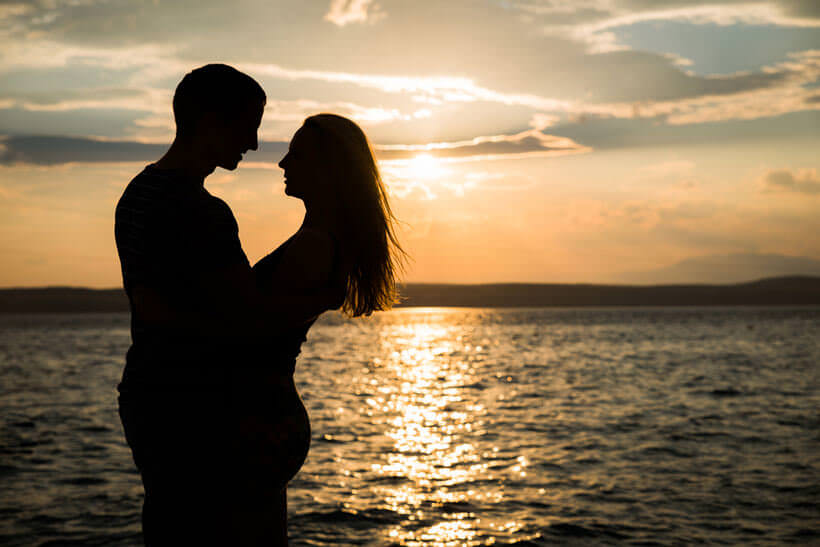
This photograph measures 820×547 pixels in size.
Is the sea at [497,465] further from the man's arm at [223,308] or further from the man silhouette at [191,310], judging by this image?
the man's arm at [223,308]

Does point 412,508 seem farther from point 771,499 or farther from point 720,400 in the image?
point 720,400

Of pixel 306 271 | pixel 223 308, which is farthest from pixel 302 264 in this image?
pixel 223 308

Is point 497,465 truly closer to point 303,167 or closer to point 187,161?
point 303,167

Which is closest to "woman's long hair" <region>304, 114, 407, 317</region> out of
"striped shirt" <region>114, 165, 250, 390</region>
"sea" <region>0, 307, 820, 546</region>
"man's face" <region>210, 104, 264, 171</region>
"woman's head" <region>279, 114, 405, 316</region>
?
"woman's head" <region>279, 114, 405, 316</region>

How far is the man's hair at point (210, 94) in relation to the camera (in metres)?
2.52

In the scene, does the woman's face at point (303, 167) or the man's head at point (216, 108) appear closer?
the man's head at point (216, 108)

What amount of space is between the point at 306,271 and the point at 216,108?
0.65 metres

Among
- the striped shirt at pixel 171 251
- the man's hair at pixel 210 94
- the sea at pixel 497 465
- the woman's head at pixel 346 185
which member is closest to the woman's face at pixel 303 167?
the woman's head at pixel 346 185

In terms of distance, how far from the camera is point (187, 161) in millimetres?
2516

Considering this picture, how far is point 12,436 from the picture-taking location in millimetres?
18578

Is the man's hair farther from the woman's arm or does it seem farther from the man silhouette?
the woman's arm

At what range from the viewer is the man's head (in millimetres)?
2520

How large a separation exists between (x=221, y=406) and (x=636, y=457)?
1464 centimetres

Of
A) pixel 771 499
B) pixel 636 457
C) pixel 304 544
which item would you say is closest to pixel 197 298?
pixel 304 544
